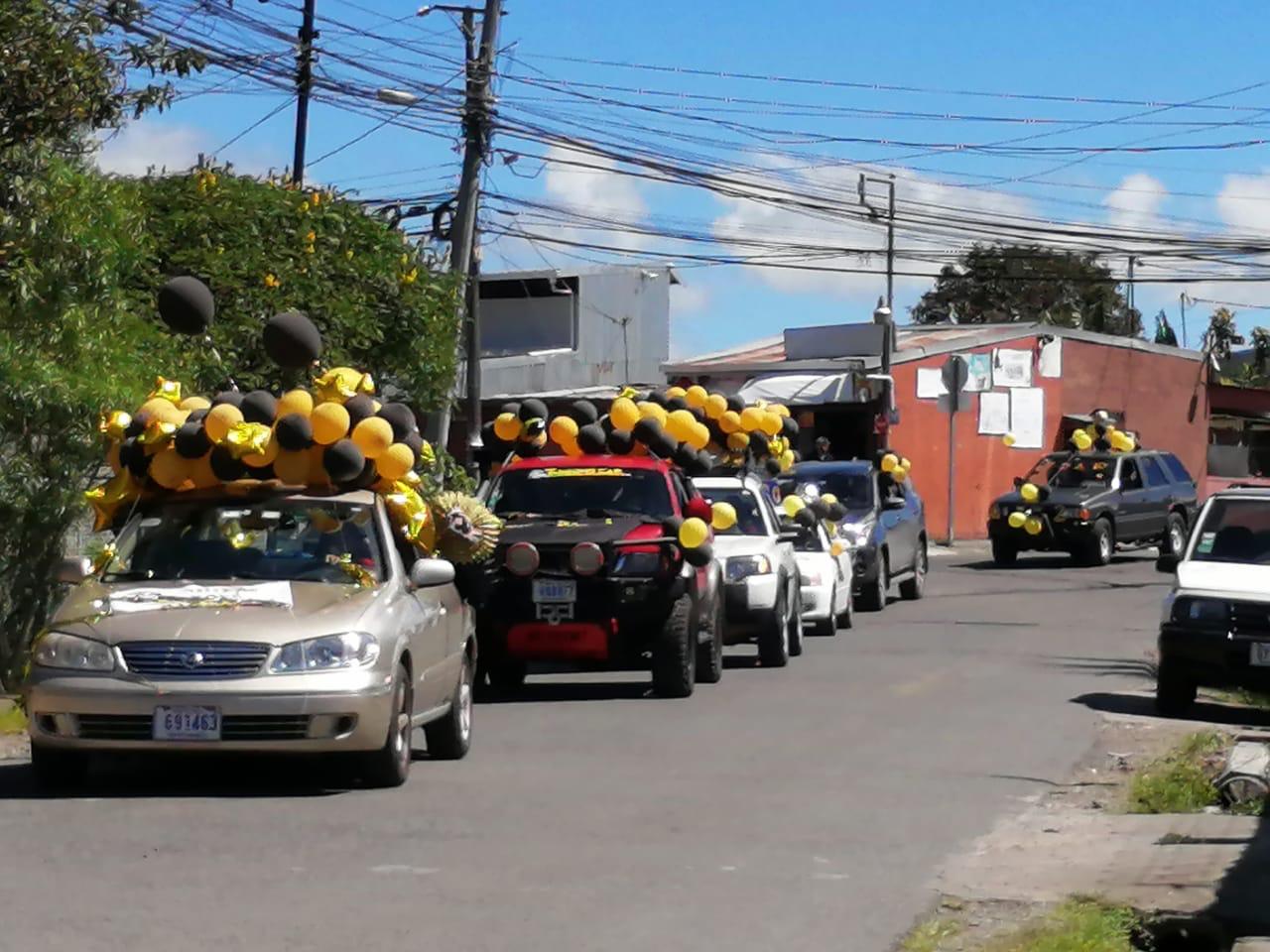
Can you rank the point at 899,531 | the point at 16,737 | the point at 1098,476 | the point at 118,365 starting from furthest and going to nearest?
1. the point at 1098,476
2. the point at 899,531
3. the point at 118,365
4. the point at 16,737

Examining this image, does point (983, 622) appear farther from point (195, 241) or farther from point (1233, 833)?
point (1233, 833)

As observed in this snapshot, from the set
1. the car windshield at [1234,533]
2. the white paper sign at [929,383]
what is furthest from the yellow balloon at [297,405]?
the white paper sign at [929,383]

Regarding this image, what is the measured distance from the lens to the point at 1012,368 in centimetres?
4569

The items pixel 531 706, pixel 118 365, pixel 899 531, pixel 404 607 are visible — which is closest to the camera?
pixel 404 607

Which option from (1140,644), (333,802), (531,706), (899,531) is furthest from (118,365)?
(899,531)

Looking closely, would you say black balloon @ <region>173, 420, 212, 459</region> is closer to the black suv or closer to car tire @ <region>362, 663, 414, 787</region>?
car tire @ <region>362, 663, 414, 787</region>

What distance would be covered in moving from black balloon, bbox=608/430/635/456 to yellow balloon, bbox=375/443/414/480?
5.96m

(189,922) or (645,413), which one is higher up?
(645,413)

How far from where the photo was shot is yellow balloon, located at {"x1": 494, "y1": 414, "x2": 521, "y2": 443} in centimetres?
1850

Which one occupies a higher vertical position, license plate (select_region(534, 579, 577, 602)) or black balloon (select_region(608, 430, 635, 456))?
black balloon (select_region(608, 430, 635, 456))

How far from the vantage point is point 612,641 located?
15.7 meters

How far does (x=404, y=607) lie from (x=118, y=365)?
4050 mm

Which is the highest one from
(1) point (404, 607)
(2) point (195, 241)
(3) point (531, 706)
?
(2) point (195, 241)

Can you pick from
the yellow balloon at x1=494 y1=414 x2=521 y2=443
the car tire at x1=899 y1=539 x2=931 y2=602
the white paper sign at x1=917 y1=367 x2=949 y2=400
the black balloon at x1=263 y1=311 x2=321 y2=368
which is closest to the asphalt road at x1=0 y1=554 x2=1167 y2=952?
the black balloon at x1=263 y1=311 x2=321 y2=368
